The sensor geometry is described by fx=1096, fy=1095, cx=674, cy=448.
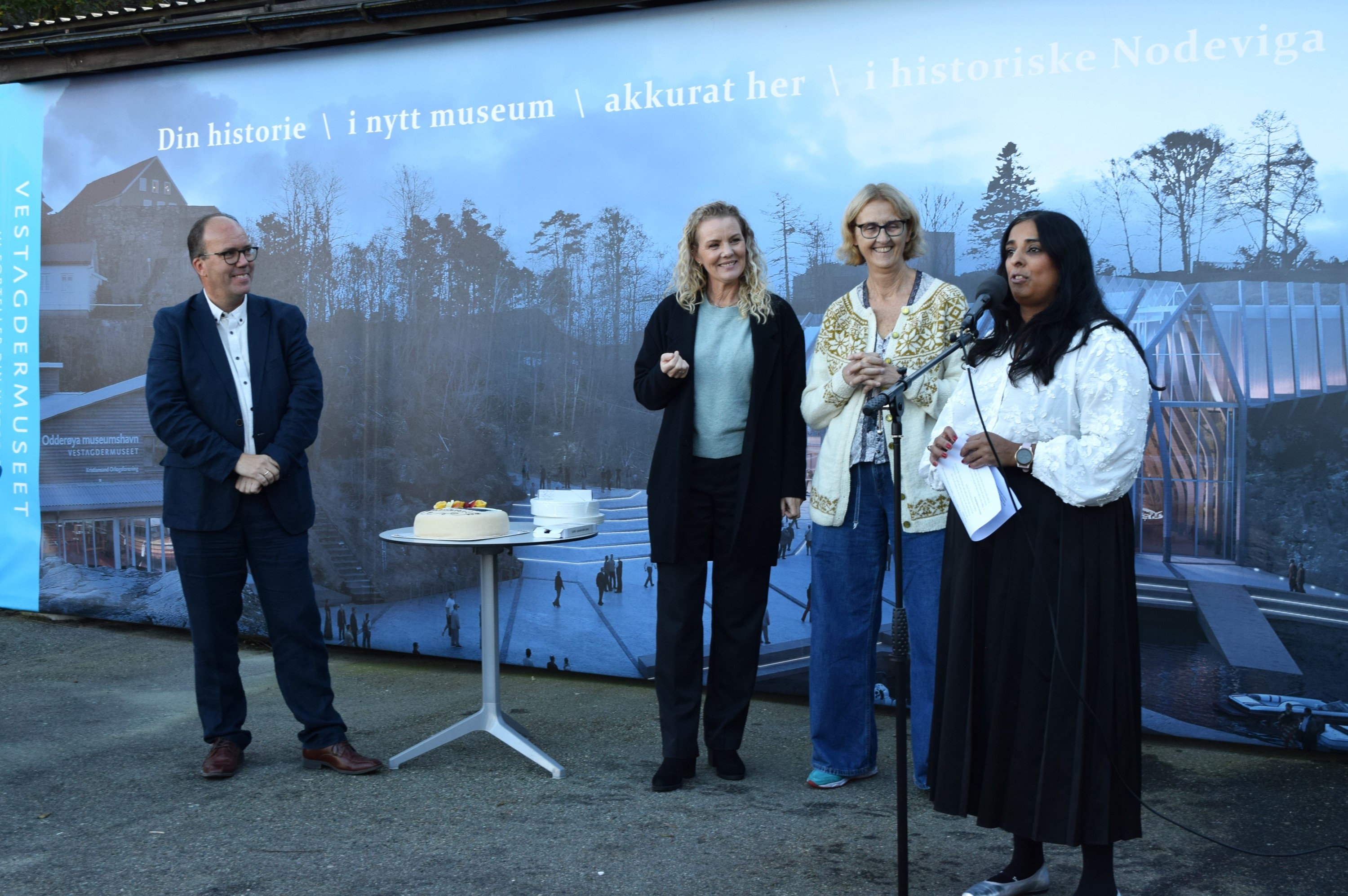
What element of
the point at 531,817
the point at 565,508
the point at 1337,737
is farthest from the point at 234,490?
the point at 1337,737

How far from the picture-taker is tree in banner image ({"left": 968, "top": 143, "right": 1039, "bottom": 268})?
15.4 feet

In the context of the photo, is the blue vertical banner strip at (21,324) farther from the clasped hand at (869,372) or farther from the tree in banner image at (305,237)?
the clasped hand at (869,372)

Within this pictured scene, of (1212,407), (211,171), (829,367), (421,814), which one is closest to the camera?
(421,814)

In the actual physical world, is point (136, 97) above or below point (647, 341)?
above

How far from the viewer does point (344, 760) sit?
4031mm

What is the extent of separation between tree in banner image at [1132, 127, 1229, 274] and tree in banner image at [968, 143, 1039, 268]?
1.43ft

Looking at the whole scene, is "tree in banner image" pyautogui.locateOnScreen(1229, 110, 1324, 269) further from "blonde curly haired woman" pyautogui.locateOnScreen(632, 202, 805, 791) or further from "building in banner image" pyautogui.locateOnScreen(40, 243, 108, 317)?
"building in banner image" pyautogui.locateOnScreen(40, 243, 108, 317)

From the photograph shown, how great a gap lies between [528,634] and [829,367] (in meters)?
2.57

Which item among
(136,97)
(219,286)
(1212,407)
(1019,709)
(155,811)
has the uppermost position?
(136,97)

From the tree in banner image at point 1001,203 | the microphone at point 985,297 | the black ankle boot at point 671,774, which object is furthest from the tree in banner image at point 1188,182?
the black ankle boot at point 671,774

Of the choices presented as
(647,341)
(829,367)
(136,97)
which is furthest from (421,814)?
(136,97)

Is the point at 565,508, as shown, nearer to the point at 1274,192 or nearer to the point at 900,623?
the point at 900,623

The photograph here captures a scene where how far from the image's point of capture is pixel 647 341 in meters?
4.01

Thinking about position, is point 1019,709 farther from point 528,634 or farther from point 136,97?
point 136,97
